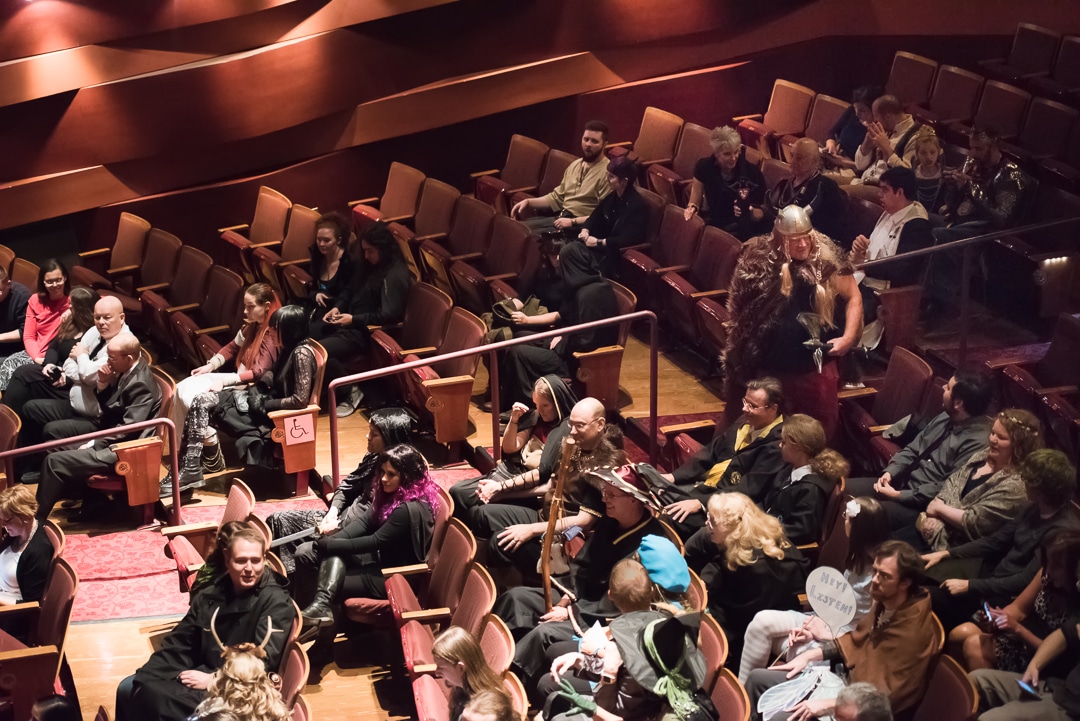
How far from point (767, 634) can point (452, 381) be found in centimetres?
116

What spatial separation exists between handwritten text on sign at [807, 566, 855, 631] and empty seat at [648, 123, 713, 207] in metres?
2.10

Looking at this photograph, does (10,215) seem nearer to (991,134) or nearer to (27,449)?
(27,449)

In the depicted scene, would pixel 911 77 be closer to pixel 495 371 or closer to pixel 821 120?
pixel 821 120

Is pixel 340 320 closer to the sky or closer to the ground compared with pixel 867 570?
closer to the ground

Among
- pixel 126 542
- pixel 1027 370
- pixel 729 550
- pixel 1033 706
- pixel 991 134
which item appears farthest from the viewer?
pixel 991 134

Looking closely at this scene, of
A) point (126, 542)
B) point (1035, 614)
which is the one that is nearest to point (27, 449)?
point (126, 542)

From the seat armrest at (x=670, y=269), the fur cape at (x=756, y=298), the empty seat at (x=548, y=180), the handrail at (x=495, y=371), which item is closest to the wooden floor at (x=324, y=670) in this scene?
the handrail at (x=495, y=371)

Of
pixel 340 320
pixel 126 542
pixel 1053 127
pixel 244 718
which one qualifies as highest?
pixel 1053 127

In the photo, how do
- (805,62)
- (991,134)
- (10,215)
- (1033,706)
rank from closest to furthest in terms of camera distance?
Result: 1. (1033,706)
2. (991,134)
3. (10,215)
4. (805,62)

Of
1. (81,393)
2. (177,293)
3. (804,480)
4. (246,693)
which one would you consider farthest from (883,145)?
(246,693)

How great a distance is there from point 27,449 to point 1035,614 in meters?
2.07

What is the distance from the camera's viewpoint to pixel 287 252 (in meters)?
4.22

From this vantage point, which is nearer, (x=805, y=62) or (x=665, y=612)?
(x=665, y=612)

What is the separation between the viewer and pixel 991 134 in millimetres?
3461
